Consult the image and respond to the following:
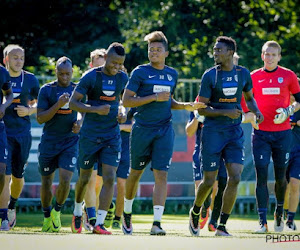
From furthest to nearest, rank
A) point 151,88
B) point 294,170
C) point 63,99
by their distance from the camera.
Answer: point 294,170
point 63,99
point 151,88

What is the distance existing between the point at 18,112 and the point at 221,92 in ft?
10.0

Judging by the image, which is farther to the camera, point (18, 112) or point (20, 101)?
point (20, 101)

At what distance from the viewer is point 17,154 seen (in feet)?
46.0

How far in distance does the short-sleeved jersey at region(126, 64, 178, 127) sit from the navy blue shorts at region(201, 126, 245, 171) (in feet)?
1.92

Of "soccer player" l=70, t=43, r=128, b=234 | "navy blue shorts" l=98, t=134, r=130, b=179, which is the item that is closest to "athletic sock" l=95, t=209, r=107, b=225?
"soccer player" l=70, t=43, r=128, b=234

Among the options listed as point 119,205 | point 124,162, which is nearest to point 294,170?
point 124,162

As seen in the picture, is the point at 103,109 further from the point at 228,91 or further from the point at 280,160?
the point at 280,160

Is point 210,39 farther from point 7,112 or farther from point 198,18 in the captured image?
point 7,112

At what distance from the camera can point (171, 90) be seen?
1221cm

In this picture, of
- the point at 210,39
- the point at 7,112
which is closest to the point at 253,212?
the point at 7,112

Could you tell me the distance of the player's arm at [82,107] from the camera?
39.3ft

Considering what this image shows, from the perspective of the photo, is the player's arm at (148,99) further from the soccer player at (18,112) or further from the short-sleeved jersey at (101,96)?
the soccer player at (18,112)

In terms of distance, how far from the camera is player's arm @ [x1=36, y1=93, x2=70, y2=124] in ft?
41.9

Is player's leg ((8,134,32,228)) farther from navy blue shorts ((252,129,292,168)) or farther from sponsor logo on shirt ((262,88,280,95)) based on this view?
sponsor logo on shirt ((262,88,280,95))
